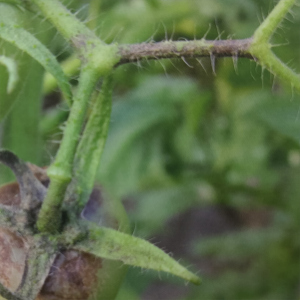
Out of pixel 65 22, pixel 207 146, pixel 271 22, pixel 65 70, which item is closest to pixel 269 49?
pixel 271 22

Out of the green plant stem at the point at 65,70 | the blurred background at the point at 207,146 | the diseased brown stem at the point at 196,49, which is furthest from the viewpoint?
the blurred background at the point at 207,146

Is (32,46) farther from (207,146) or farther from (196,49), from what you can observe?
(207,146)

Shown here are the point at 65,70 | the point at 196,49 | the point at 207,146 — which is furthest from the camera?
the point at 207,146

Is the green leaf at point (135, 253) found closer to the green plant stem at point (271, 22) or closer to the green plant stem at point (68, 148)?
the green plant stem at point (68, 148)

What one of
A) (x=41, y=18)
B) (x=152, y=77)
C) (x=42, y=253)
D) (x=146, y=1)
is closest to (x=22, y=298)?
(x=42, y=253)

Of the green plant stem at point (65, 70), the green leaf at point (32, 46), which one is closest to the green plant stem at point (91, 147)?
the green leaf at point (32, 46)

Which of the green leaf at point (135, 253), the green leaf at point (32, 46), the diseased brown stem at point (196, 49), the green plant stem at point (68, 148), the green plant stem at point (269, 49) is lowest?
the green leaf at point (135, 253)
